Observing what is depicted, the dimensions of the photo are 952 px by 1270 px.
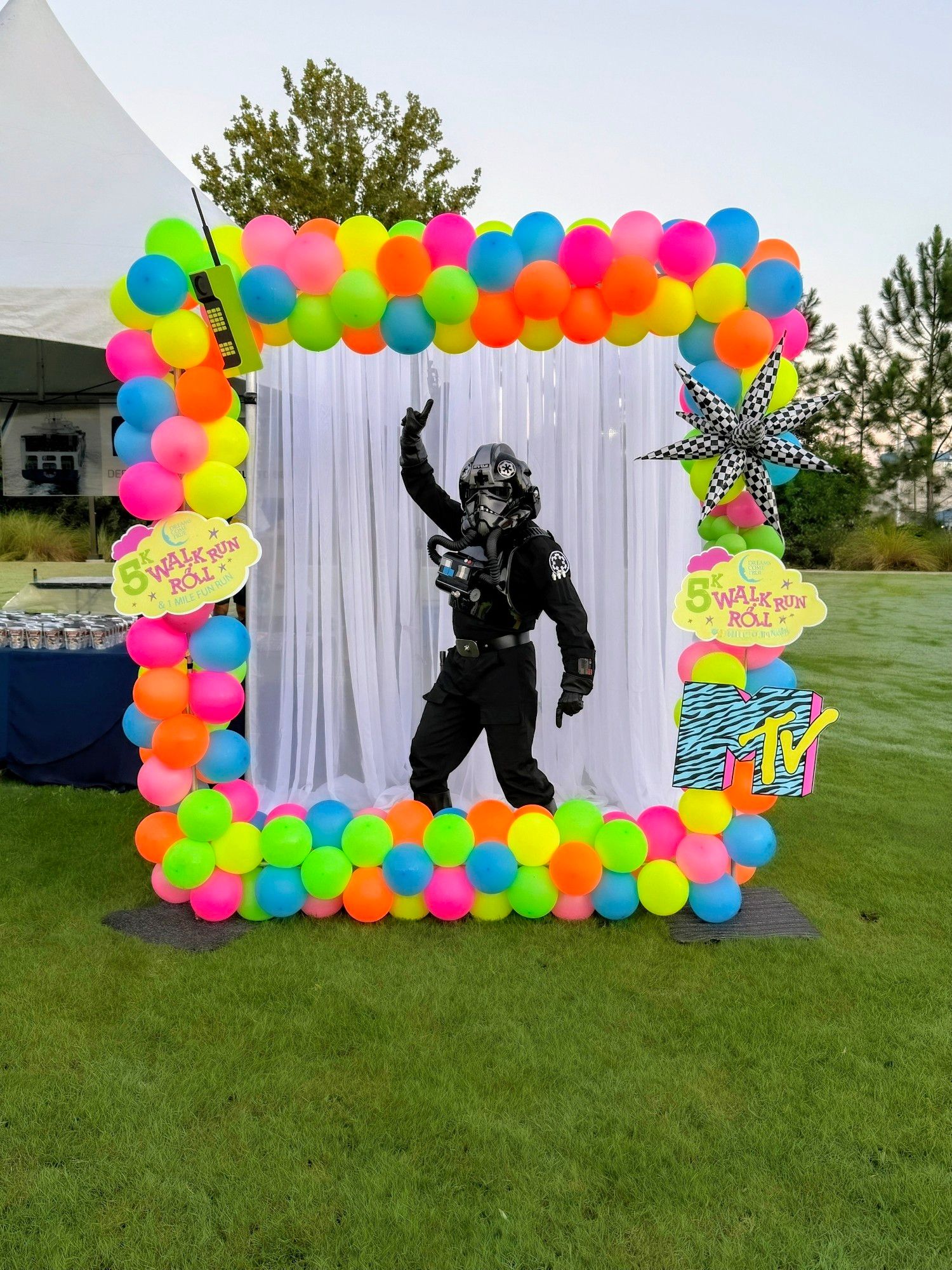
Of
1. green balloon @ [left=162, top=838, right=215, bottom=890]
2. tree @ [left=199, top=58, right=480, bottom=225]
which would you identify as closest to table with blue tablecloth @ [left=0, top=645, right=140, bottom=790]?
green balloon @ [left=162, top=838, right=215, bottom=890]

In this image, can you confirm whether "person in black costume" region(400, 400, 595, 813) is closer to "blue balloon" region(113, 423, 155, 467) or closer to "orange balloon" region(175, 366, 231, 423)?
"orange balloon" region(175, 366, 231, 423)

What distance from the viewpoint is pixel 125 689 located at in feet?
14.8

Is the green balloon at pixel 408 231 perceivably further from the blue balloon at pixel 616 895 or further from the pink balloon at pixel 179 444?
the blue balloon at pixel 616 895

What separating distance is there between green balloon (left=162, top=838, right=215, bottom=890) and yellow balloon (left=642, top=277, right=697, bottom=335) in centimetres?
231

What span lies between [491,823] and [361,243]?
1986 millimetres

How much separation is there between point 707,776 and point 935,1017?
0.93 metres

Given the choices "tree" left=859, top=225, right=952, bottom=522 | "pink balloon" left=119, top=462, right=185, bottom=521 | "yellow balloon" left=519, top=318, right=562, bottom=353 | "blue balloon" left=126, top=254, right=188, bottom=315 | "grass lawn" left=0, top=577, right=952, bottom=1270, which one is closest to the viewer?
"grass lawn" left=0, top=577, right=952, bottom=1270

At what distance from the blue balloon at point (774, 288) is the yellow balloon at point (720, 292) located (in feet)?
0.10

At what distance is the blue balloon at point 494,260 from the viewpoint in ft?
9.41

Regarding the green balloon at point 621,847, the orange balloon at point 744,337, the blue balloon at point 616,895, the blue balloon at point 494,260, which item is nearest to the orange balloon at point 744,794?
the green balloon at point 621,847

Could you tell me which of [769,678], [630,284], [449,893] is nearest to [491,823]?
[449,893]

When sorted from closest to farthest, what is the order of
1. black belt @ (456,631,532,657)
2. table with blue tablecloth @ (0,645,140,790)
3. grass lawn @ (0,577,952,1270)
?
grass lawn @ (0,577,952,1270), black belt @ (456,631,532,657), table with blue tablecloth @ (0,645,140,790)

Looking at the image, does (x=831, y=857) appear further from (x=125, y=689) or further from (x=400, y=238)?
(x=125, y=689)

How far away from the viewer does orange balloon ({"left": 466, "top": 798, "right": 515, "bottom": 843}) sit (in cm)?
317
